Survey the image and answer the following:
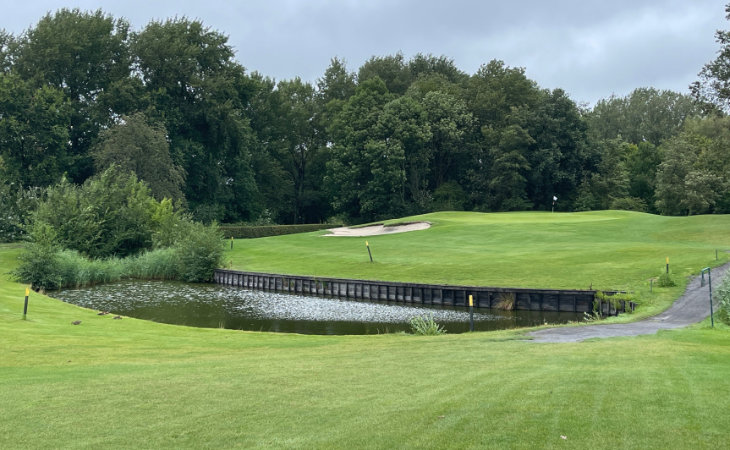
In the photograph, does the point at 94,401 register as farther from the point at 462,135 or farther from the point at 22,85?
the point at 462,135

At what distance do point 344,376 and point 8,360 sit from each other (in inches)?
291

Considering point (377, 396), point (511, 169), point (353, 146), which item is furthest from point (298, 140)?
point (377, 396)

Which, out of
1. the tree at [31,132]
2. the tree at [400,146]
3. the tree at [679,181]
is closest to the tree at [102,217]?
the tree at [31,132]

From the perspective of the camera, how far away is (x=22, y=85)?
64125 millimetres

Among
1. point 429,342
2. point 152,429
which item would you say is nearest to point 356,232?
point 429,342

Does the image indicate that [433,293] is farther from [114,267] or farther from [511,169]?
[511,169]

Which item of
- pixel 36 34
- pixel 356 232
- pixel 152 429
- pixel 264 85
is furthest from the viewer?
pixel 264 85

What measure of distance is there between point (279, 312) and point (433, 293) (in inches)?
308

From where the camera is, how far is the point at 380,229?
58375 millimetres

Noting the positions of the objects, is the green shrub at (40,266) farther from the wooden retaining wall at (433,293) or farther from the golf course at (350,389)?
the golf course at (350,389)

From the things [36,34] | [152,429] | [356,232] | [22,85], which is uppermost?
[36,34]

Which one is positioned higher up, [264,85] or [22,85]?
[264,85]

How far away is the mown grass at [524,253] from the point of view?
1201 inches

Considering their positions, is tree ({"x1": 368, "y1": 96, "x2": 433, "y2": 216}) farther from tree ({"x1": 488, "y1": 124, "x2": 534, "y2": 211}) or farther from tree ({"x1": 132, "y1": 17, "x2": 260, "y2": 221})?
tree ({"x1": 132, "y1": 17, "x2": 260, "y2": 221})
